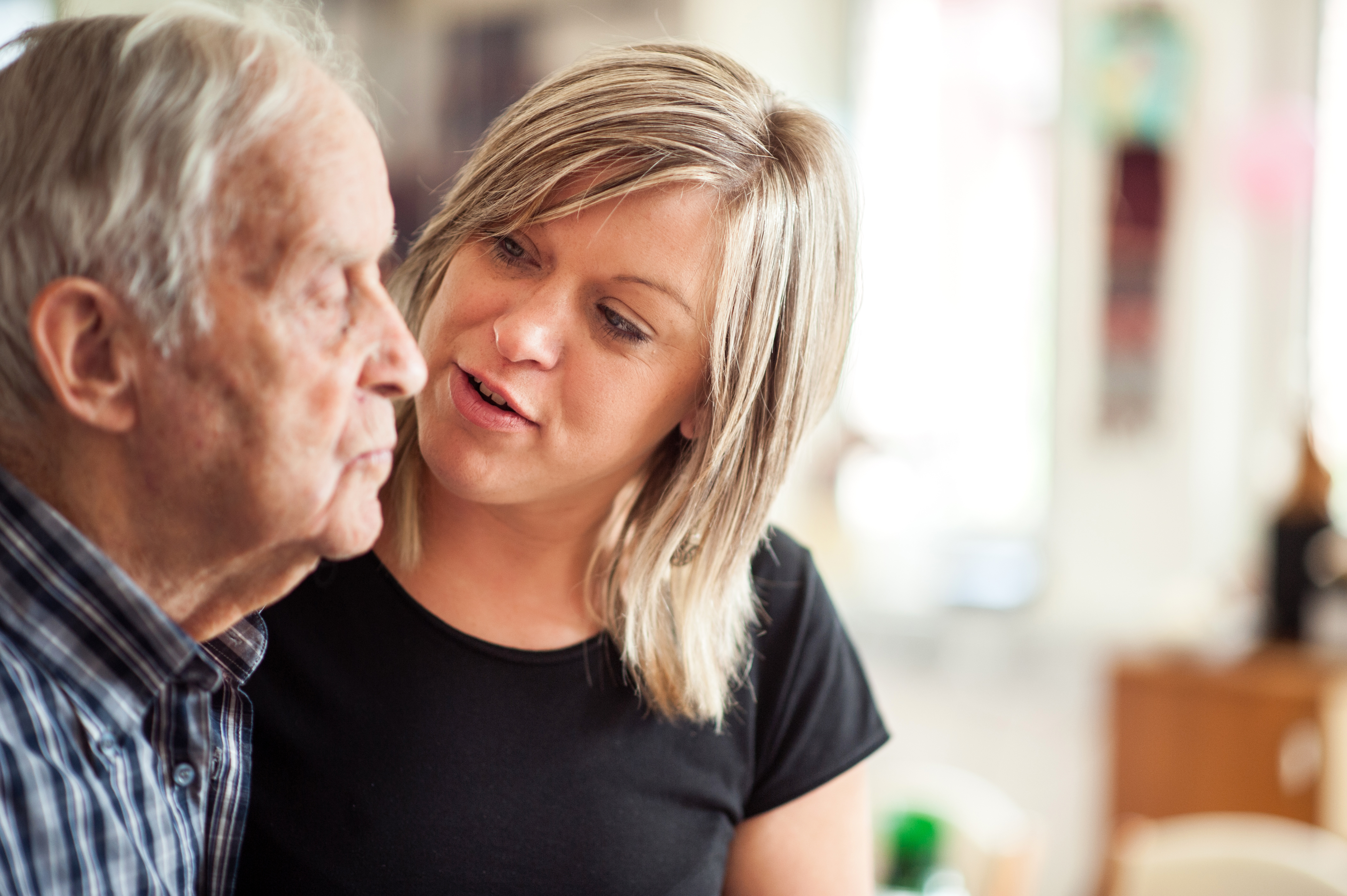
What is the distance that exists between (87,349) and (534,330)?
37 centimetres

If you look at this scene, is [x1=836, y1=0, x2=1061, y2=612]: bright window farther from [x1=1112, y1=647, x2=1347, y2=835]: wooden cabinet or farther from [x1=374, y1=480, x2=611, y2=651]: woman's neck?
[x1=374, y1=480, x2=611, y2=651]: woman's neck

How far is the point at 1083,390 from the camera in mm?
3689

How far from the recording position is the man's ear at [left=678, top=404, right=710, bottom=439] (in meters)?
1.19

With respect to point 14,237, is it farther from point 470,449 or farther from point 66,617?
point 470,449

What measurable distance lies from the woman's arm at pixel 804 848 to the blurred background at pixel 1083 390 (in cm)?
152

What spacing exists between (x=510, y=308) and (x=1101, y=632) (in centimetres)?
305

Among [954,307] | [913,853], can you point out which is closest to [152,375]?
[913,853]

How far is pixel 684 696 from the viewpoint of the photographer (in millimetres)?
1153

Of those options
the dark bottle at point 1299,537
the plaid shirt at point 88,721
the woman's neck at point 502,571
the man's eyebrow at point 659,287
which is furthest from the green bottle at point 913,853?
the dark bottle at point 1299,537

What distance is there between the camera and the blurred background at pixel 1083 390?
3027 millimetres

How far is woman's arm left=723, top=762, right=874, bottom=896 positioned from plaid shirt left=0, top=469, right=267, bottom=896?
Result: 571 millimetres

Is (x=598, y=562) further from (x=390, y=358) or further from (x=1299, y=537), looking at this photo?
(x=1299, y=537)

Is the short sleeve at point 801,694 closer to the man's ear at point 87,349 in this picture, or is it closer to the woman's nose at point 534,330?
the woman's nose at point 534,330

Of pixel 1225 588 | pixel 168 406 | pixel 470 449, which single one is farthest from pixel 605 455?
pixel 1225 588
